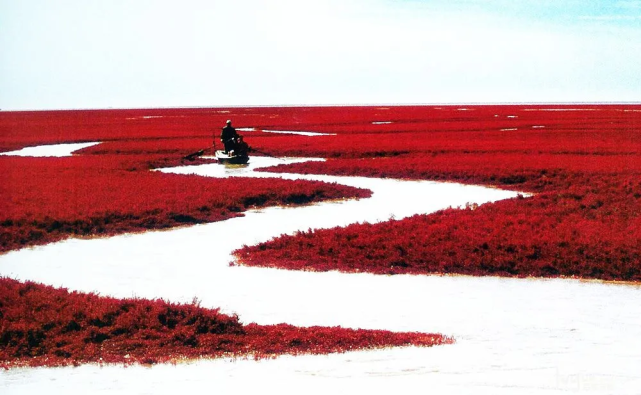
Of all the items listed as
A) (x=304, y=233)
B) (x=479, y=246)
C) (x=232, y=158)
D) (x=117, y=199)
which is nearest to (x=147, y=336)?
(x=304, y=233)

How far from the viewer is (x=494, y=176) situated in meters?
30.1

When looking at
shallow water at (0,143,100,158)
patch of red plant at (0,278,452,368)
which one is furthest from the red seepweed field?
shallow water at (0,143,100,158)

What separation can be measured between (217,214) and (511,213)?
8.71 meters

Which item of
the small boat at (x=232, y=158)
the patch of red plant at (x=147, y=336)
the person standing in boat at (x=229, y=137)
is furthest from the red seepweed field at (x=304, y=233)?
the person standing in boat at (x=229, y=137)

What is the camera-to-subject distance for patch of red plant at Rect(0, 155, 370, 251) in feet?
60.3

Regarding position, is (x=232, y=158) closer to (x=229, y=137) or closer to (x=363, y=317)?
(x=229, y=137)

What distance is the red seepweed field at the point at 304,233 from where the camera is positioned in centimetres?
877

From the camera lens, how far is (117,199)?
2259 cm

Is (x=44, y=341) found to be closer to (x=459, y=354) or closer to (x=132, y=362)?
(x=132, y=362)

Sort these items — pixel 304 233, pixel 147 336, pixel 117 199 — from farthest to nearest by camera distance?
pixel 117 199 < pixel 304 233 < pixel 147 336

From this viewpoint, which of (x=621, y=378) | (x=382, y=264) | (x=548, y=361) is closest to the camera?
(x=621, y=378)

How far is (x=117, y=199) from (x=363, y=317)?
48.0 feet

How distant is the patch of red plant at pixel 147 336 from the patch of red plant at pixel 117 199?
7.96 meters

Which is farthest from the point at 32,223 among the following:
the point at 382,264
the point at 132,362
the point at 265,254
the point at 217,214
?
the point at 132,362
